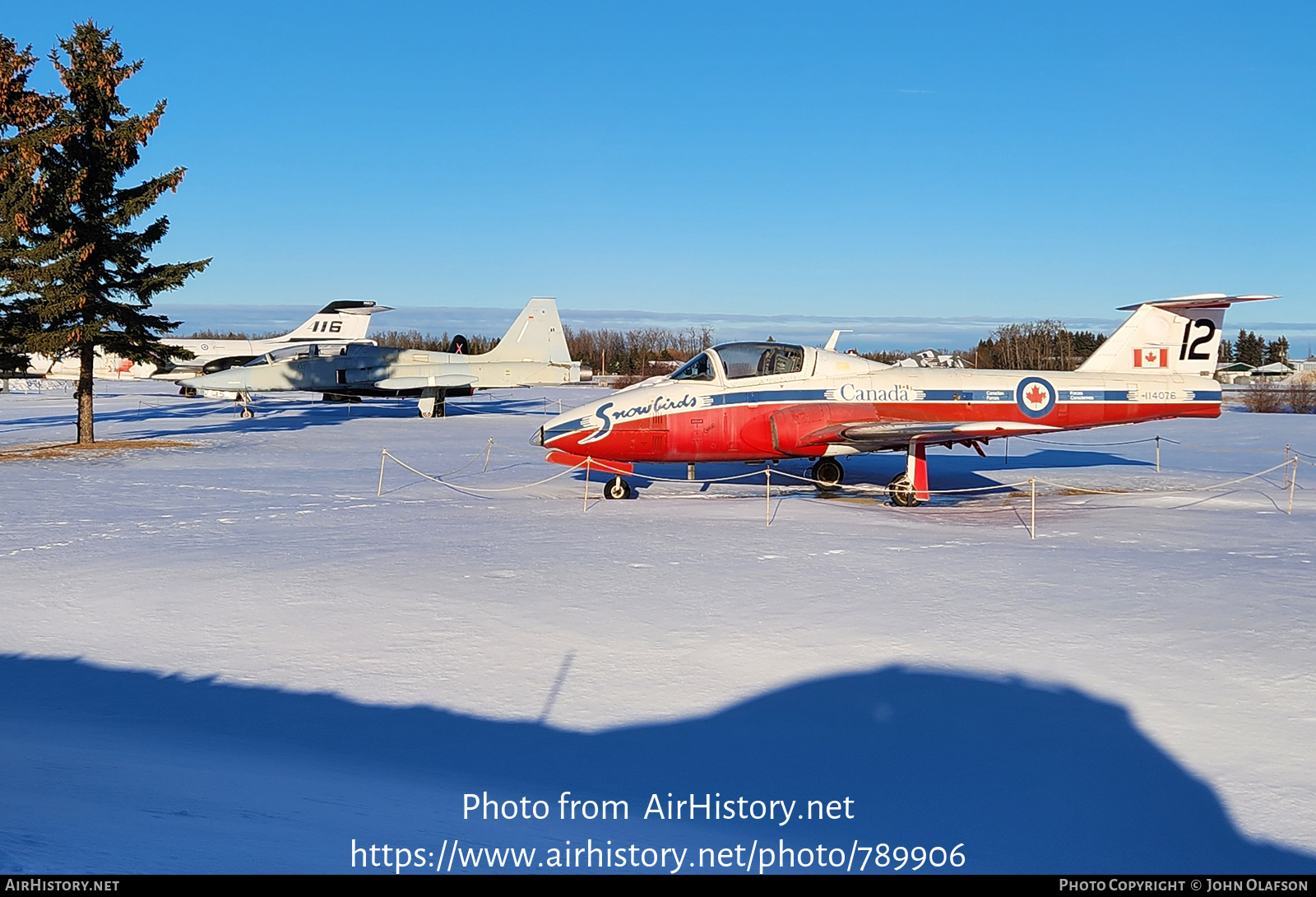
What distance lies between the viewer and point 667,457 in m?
Answer: 15.2

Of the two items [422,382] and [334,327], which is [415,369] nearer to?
[422,382]

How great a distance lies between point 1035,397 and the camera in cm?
1550

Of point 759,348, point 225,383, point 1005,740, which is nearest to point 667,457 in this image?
point 759,348

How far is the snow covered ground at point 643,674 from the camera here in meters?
4.48

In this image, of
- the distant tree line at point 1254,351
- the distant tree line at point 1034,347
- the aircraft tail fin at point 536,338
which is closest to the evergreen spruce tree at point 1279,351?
the distant tree line at point 1254,351

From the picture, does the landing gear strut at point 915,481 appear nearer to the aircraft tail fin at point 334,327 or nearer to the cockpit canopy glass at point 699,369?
the cockpit canopy glass at point 699,369

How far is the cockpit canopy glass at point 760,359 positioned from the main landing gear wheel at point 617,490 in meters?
2.57

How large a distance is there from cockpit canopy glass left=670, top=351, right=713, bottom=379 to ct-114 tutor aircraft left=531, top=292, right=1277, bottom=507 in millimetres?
21

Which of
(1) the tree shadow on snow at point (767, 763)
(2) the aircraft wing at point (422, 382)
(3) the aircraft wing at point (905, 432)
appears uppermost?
(2) the aircraft wing at point (422, 382)

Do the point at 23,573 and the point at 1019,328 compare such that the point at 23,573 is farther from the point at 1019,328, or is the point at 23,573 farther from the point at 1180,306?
the point at 1019,328

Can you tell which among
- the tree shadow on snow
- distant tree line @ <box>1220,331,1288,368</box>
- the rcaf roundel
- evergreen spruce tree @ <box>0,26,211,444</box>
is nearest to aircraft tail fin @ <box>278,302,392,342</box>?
evergreen spruce tree @ <box>0,26,211,444</box>

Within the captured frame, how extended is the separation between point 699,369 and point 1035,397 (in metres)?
5.66

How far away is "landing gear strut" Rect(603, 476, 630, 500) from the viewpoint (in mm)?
15688

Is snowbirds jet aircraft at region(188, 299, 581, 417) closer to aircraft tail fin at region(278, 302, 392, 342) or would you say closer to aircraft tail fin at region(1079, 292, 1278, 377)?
aircraft tail fin at region(278, 302, 392, 342)
